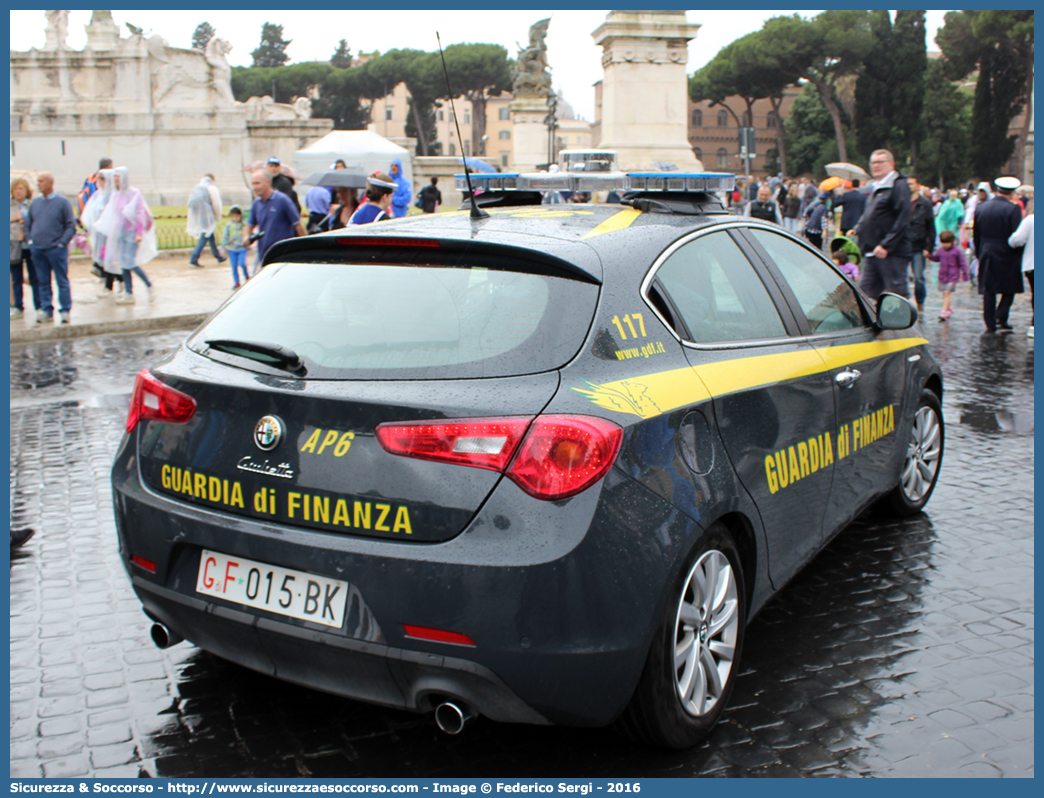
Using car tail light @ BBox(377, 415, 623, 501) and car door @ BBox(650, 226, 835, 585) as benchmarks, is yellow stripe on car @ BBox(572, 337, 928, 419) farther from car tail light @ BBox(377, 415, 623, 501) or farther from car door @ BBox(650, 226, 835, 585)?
car tail light @ BBox(377, 415, 623, 501)

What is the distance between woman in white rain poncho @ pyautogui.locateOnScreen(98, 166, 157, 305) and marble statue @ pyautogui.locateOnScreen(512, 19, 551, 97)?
1048 inches

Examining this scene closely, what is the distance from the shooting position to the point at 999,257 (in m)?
12.2

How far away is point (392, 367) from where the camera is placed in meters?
2.75

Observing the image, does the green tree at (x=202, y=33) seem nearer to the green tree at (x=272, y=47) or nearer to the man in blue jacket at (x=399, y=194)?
the green tree at (x=272, y=47)

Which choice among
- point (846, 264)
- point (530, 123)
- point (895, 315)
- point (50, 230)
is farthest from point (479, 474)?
point (530, 123)

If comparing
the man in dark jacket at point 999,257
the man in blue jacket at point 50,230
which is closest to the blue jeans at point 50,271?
the man in blue jacket at point 50,230

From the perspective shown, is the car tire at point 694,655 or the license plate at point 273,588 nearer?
the license plate at point 273,588

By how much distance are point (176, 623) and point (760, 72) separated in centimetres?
9319

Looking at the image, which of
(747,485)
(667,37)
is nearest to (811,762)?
(747,485)

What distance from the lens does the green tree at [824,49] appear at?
79.3 m

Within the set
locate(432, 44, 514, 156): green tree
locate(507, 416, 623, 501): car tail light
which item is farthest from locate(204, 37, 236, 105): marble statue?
locate(432, 44, 514, 156): green tree

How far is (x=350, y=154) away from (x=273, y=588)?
23.7 m

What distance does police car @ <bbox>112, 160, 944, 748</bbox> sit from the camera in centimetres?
254

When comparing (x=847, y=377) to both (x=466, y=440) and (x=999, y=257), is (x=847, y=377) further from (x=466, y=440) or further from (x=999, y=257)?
(x=999, y=257)
